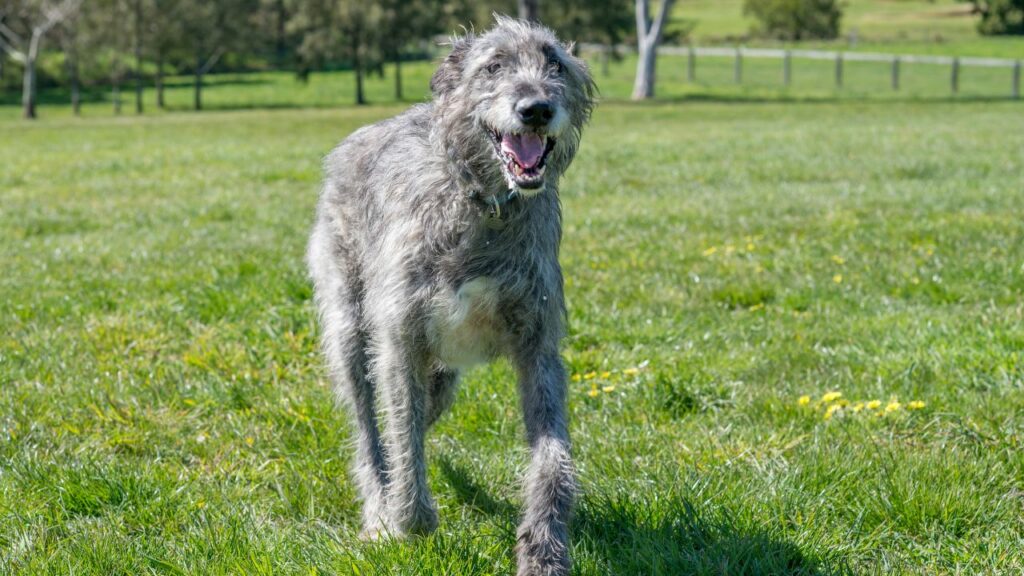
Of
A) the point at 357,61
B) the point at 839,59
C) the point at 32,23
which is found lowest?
the point at 357,61

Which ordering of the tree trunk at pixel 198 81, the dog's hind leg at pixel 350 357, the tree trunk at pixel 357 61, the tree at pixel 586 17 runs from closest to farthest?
the dog's hind leg at pixel 350 357 → the tree trunk at pixel 198 81 → the tree trunk at pixel 357 61 → the tree at pixel 586 17

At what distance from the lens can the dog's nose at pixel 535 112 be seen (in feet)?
11.6

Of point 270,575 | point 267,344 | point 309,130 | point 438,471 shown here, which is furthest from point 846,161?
point 309,130

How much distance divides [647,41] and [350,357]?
3951 cm

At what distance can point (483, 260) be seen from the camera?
3859mm

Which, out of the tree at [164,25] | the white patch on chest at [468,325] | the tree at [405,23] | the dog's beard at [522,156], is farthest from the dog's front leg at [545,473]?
the tree at [164,25]

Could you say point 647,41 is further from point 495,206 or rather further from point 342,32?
point 495,206

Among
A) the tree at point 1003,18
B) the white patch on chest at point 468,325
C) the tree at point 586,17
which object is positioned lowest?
the white patch on chest at point 468,325

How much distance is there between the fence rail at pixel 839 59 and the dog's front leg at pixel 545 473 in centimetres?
4559

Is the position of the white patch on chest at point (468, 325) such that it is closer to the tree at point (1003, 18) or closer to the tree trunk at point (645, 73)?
the tree trunk at point (645, 73)

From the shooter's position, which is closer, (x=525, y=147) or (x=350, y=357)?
(x=525, y=147)

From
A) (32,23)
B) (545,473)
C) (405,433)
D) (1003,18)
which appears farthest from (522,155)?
(1003,18)

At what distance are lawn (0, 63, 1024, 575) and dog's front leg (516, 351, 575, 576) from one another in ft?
0.77

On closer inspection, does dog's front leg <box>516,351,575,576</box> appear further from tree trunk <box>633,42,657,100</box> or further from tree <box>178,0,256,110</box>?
tree <box>178,0,256,110</box>
